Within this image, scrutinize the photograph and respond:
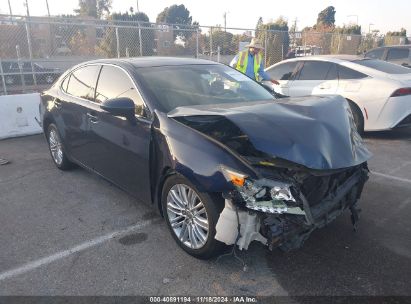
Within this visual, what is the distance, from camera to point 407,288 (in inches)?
108

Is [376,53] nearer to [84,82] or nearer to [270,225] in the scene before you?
[84,82]

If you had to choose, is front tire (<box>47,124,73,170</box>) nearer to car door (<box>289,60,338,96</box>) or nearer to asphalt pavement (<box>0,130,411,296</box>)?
asphalt pavement (<box>0,130,411,296</box>)

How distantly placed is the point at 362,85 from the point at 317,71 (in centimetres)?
105

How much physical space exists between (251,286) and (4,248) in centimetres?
227

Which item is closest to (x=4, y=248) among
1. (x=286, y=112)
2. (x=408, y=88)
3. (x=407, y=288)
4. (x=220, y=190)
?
(x=220, y=190)

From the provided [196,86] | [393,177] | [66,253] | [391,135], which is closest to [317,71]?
[391,135]

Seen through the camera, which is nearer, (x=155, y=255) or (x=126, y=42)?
(x=155, y=255)

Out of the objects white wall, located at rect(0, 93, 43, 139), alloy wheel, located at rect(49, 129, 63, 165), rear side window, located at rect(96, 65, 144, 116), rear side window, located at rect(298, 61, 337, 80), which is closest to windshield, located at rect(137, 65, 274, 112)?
rear side window, located at rect(96, 65, 144, 116)

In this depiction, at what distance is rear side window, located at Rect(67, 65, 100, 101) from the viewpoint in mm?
4512

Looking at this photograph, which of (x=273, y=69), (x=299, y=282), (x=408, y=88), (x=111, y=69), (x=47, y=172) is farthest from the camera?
(x=273, y=69)

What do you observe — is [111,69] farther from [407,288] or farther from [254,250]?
[407,288]

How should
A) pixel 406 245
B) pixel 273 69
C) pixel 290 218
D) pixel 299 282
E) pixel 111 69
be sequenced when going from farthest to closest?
pixel 273 69
pixel 111 69
pixel 406 245
pixel 299 282
pixel 290 218

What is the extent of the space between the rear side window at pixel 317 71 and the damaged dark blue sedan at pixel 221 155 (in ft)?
11.5

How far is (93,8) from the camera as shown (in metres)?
59.4
